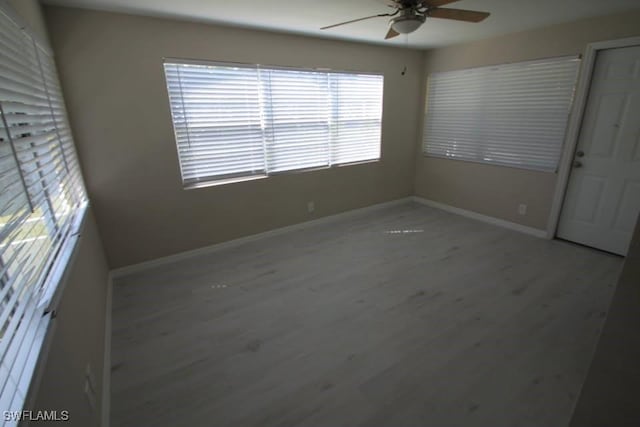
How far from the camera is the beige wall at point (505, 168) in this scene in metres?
3.11

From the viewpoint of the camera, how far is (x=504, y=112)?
3.90 metres

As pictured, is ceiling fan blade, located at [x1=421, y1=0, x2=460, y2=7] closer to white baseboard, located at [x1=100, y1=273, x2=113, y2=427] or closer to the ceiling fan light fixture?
the ceiling fan light fixture

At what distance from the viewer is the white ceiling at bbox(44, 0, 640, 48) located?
2.41 m

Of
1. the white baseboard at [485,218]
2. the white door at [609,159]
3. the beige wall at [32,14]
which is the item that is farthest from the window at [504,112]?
the beige wall at [32,14]

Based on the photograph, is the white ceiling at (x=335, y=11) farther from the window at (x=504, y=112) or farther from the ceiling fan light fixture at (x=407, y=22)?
the window at (x=504, y=112)

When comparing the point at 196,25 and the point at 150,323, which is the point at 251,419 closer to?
the point at 150,323

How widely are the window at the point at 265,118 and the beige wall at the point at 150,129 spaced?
4.7 inches

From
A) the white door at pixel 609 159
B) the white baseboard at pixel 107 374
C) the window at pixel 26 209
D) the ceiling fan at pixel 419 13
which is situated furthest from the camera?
the white door at pixel 609 159

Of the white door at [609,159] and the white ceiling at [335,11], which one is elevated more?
the white ceiling at [335,11]

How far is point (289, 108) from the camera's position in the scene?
367 cm

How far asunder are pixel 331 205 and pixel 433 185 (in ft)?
5.91

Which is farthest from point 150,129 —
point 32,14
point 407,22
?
point 407,22

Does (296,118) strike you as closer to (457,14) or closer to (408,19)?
(408,19)

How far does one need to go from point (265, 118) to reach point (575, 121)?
3361 millimetres
